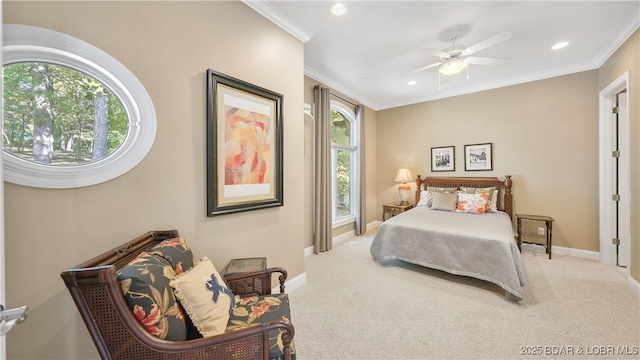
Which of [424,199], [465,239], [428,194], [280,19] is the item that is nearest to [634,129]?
[465,239]

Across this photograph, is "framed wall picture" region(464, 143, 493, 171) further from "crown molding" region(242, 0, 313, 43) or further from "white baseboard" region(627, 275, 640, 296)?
"crown molding" region(242, 0, 313, 43)

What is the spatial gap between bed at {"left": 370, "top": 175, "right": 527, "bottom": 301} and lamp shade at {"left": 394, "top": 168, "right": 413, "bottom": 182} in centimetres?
75

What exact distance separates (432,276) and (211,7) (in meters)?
3.60

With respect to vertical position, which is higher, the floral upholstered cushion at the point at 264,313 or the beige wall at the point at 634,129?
the beige wall at the point at 634,129

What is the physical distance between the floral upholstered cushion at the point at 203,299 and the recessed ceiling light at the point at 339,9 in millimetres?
2424

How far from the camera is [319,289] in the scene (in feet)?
8.98

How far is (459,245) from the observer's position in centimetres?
278

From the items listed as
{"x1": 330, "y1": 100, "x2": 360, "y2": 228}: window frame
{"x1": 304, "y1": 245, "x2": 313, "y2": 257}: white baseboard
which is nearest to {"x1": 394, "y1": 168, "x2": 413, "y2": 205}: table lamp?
{"x1": 330, "y1": 100, "x2": 360, "y2": 228}: window frame

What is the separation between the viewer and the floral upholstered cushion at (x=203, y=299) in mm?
1237

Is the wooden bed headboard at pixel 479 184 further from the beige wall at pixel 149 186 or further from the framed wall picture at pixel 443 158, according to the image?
the beige wall at pixel 149 186

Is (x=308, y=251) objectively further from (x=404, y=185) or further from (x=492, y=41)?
(x=492, y=41)

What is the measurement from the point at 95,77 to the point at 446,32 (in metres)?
3.19

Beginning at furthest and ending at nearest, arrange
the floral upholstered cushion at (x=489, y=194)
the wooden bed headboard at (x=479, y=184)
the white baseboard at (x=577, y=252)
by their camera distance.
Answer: the wooden bed headboard at (x=479, y=184), the floral upholstered cushion at (x=489, y=194), the white baseboard at (x=577, y=252)

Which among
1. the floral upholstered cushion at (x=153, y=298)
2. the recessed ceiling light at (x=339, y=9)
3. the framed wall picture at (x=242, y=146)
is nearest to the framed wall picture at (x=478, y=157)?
the recessed ceiling light at (x=339, y=9)
